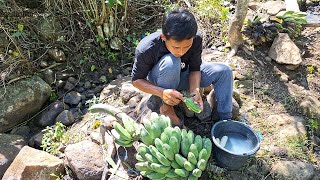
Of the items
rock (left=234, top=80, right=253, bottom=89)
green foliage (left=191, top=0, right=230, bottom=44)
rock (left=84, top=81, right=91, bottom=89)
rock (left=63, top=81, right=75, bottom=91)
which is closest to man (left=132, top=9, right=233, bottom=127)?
rock (left=234, top=80, right=253, bottom=89)

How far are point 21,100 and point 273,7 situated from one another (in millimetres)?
3343

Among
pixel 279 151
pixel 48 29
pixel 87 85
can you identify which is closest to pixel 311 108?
pixel 279 151

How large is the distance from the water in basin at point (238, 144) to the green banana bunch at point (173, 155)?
17.3 inches

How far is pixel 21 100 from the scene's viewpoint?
3633 millimetres

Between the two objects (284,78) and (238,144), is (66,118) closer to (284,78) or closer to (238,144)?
(238,144)

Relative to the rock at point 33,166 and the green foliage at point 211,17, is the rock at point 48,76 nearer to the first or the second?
the rock at point 33,166

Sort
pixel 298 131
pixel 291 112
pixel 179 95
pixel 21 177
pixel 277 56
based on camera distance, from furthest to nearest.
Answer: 1. pixel 277 56
2. pixel 291 112
3. pixel 298 131
4. pixel 21 177
5. pixel 179 95

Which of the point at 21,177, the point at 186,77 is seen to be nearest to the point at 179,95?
the point at 186,77

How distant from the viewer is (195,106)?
261 cm

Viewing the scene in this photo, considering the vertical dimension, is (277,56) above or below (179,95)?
below

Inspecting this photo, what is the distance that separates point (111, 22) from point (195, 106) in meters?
2.07

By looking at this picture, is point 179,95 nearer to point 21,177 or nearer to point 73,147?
point 73,147

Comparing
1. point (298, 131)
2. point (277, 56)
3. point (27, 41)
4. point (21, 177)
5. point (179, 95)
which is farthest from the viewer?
point (27, 41)

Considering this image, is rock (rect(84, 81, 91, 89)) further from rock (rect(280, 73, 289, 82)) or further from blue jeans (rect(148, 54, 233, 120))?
rock (rect(280, 73, 289, 82))
